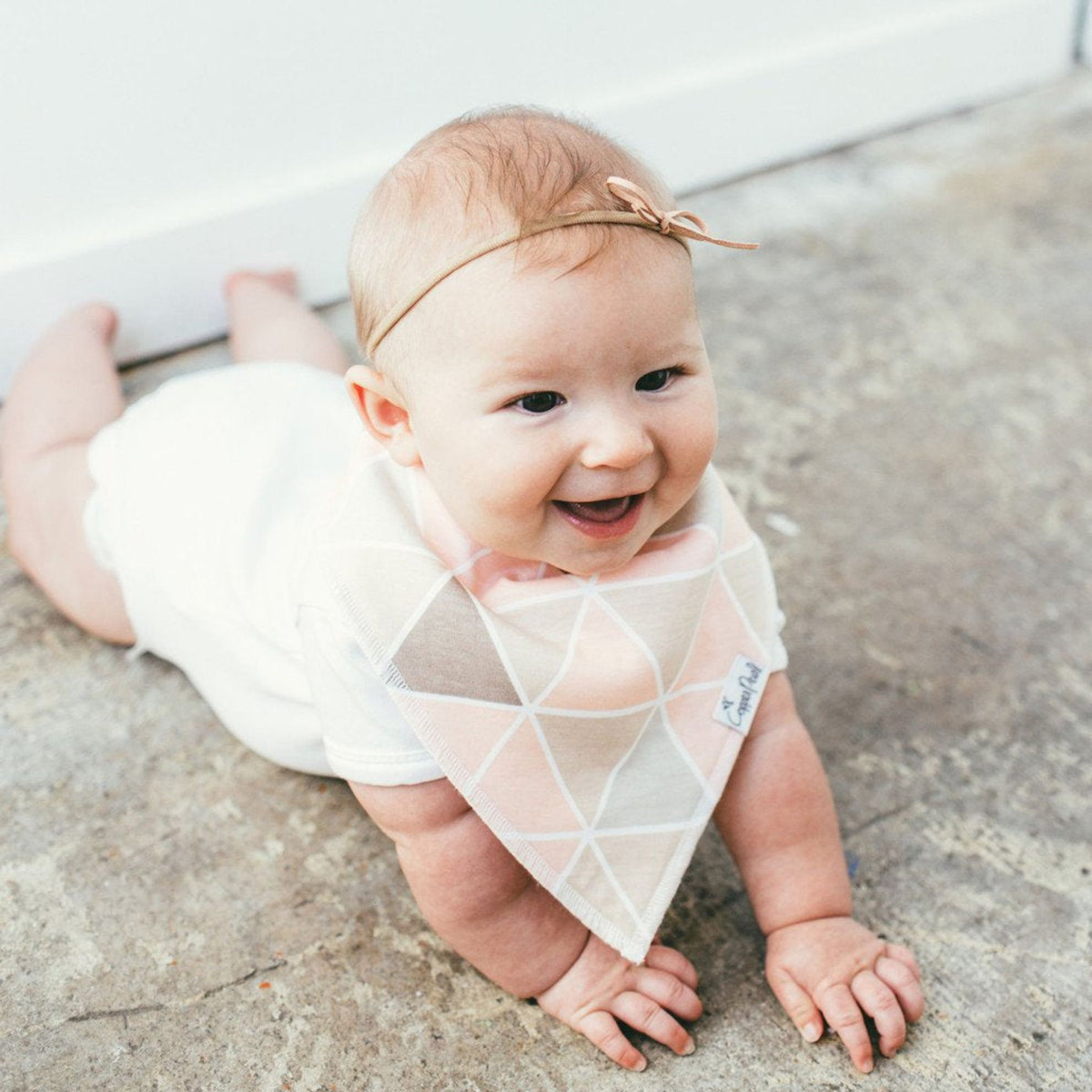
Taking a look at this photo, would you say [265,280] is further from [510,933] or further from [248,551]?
[510,933]

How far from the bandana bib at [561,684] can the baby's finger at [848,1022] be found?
14 centimetres

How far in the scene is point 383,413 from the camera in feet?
3.03

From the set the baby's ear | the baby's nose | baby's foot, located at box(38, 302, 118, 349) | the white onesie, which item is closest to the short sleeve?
the white onesie

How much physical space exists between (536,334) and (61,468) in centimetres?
76

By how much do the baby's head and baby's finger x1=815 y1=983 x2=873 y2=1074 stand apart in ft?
1.27

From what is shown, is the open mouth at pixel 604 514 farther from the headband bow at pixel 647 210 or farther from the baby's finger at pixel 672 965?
the baby's finger at pixel 672 965

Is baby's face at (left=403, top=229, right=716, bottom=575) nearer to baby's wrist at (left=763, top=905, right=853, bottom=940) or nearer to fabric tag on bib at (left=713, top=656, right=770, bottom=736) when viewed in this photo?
fabric tag on bib at (left=713, top=656, right=770, bottom=736)

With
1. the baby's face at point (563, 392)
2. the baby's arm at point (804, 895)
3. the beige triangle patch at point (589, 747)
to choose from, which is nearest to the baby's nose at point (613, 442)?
the baby's face at point (563, 392)

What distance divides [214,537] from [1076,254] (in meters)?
1.44

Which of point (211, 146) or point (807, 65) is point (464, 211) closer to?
point (211, 146)

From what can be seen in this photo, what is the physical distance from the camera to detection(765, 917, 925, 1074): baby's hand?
0.93 meters

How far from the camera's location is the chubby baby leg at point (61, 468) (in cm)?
130

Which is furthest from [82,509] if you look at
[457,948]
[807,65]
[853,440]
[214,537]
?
[807,65]

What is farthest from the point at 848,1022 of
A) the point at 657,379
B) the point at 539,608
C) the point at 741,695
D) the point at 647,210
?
the point at 647,210
